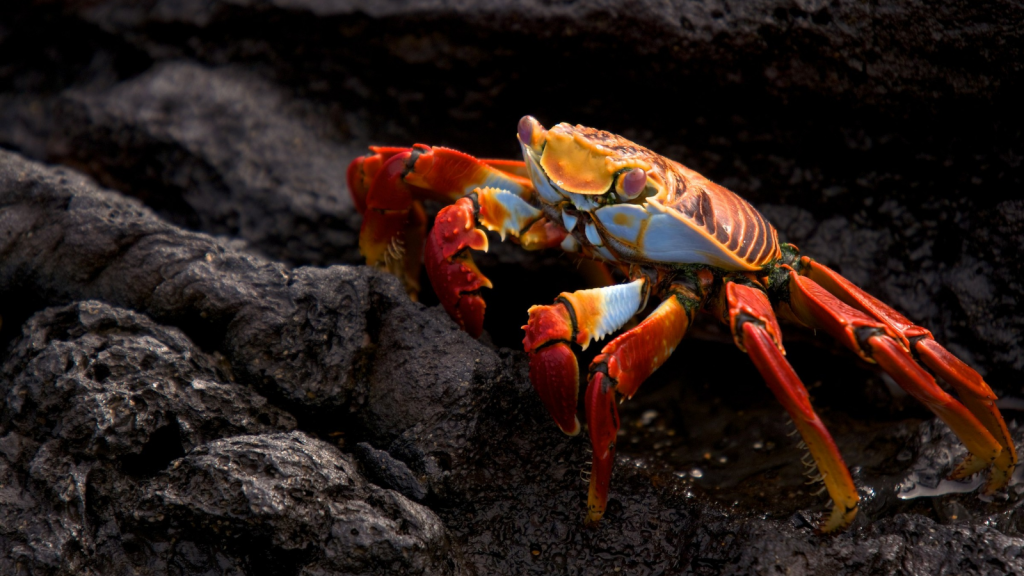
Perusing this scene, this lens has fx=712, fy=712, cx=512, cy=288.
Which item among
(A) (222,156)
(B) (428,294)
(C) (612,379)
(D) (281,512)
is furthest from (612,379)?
(A) (222,156)

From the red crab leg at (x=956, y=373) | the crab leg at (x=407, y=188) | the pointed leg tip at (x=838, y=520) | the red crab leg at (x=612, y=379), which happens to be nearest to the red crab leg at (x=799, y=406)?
the pointed leg tip at (x=838, y=520)

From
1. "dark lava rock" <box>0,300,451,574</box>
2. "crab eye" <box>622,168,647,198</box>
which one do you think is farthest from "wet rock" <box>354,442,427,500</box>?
"crab eye" <box>622,168,647,198</box>

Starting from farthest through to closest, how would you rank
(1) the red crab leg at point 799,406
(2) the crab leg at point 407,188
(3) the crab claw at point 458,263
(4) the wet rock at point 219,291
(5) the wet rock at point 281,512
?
1. (2) the crab leg at point 407,188
2. (3) the crab claw at point 458,263
3. (4) the wet rock at point 219,291
4. (1) the red crab leg at point 799,406
5. (5) the wet rock at point 281,512

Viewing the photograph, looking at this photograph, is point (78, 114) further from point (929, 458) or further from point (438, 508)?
point (929, 458)

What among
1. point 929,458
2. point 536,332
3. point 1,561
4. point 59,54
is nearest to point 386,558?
point 536,332

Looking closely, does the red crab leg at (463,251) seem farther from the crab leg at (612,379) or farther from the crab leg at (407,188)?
the crab leg at (612,379)

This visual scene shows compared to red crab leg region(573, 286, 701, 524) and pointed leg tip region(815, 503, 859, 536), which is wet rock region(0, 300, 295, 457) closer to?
red crab leg region(573, 286, 701, 524)
